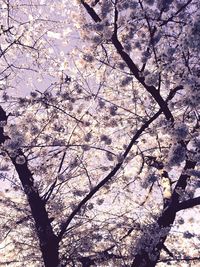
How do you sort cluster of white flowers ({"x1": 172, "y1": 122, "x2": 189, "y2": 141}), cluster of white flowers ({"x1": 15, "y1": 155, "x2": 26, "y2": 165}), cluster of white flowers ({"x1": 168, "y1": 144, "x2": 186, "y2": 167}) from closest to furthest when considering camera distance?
cluster of white flowers ({"x1": 172, "y1": 122, "x2": 189, "y2": 141}) → cluster of white flowers ({"x1": 168, "y1": 144, "x2": 186, "y2": 167}) → cluster of white flowers ({"x1": 15, "y1": 155, "x2": 26, "y2": 165})

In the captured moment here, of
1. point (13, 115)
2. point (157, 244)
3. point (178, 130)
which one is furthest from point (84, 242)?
point (178, 130)

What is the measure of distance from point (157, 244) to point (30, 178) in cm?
324

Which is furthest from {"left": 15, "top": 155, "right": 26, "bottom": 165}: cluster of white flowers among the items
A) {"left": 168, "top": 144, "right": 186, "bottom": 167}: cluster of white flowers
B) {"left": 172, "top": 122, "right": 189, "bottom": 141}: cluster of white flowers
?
{"left": 172, "top": 122, "right": 189, "bottom": 141}: cluster of white flowers

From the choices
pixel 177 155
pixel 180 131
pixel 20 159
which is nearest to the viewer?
pixel 180 131

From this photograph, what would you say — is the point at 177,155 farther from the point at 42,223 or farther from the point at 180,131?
the point at 42,223

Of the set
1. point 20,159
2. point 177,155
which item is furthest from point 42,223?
point 177,155

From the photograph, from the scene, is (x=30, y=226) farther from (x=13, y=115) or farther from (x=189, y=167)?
(x=189, y=167)

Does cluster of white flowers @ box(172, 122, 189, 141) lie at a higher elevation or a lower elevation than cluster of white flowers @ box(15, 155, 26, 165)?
lower

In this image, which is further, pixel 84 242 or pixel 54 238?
pixel 84 242

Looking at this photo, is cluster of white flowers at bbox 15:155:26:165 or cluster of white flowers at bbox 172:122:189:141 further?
cluster of white flowers at bbox 15:155:26:165

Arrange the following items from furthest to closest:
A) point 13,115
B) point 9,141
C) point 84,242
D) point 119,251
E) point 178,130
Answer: point 84,242 → point 119,251 → point 13,115 → point 9,141 → point 178,130

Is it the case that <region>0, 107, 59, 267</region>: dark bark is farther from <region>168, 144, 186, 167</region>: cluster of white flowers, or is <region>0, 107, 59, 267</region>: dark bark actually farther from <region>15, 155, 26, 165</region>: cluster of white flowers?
<region>168, 144, 186, 167</region>: cluster of white flowers

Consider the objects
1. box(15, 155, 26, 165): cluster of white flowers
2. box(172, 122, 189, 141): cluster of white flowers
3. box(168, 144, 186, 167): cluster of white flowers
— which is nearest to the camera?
box(172, 122, 189, 141): cluster of white flowers

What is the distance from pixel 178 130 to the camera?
6117mm
